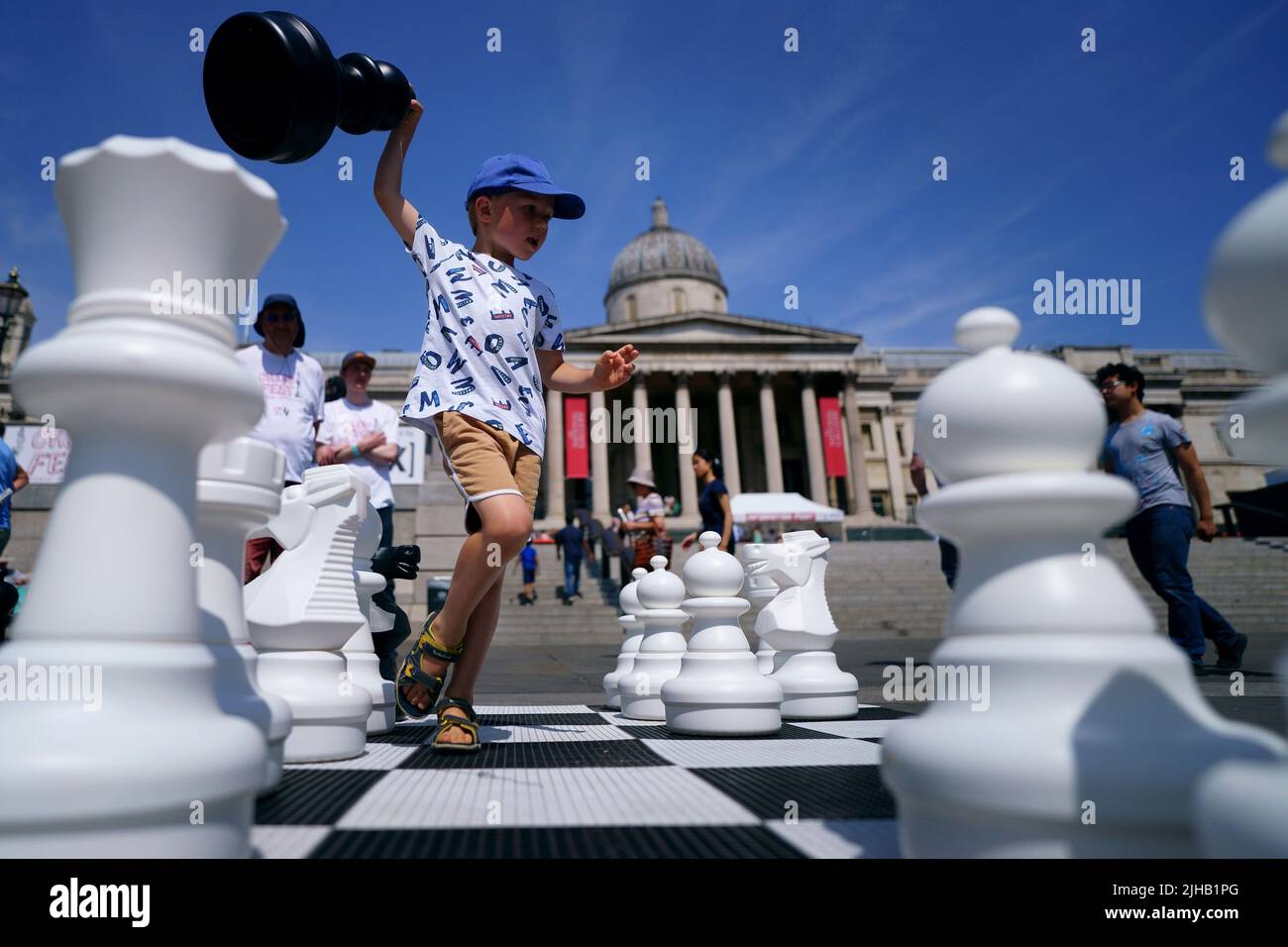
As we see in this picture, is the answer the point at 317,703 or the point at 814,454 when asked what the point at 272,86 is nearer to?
the point at 317,703

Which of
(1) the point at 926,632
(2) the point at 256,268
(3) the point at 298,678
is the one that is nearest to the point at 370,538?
(3) the point at 298,678

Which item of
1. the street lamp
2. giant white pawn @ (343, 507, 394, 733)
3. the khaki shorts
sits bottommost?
giant white pawn @ (343, 507, 394, 733)

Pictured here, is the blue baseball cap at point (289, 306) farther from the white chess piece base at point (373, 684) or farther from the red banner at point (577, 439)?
the red banner at point (577, 439)

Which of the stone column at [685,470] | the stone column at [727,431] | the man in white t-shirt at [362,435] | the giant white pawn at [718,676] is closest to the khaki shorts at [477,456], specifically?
the giant white pawn at [718,676]

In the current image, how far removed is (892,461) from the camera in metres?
42.9

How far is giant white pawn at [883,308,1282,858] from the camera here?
2.24ft

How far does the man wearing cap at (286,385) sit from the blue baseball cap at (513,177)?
1427 mm

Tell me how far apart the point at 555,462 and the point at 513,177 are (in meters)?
32.9

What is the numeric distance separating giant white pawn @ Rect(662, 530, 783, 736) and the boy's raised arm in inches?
55.5

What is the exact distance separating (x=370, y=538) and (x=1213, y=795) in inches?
97.3

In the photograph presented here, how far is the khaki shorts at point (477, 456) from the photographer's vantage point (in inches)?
78.3

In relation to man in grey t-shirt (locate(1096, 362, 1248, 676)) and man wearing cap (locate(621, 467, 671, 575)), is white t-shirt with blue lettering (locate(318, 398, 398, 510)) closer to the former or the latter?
man wearing cap (locate(621, 467, 671, 575))

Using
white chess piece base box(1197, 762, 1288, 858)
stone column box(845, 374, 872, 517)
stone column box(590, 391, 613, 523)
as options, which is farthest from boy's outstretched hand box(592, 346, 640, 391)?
stone column box(845, 374, 872, 517)
